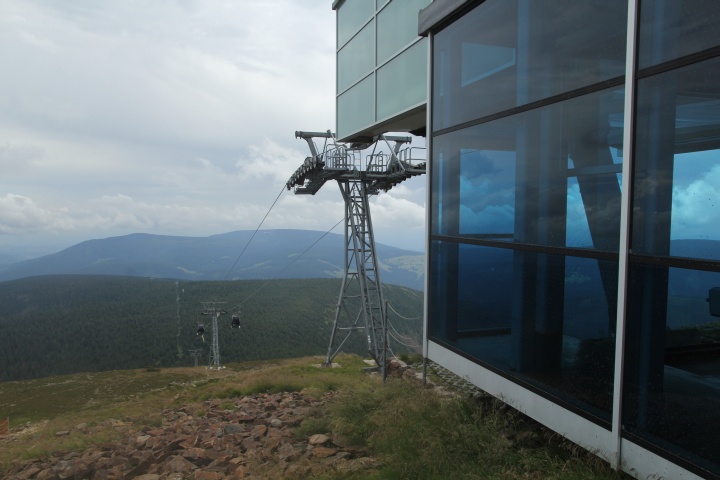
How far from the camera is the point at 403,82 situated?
8391 mm

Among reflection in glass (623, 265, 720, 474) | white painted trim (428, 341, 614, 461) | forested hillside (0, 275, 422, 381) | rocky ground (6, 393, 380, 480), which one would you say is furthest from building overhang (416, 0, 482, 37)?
forested hillside (0, 275, 422, 381)

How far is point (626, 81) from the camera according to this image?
3674mm

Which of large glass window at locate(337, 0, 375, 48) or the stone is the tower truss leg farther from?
the stone

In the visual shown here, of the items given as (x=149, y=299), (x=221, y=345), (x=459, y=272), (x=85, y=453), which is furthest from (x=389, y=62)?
(x=149, y=299)

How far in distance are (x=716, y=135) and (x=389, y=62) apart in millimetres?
6657

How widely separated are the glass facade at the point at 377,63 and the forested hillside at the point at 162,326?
223 feet

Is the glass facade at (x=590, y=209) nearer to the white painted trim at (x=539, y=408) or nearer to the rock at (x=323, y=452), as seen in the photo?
the white painted trim at (x=539, y=408)

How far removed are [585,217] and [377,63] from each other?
6534 millimetres

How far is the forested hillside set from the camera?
92.3 metres

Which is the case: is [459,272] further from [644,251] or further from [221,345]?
[221,345]

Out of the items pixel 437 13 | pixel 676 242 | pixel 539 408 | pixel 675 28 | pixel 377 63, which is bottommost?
pixel 539 408

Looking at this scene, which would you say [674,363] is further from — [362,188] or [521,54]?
[362,188]

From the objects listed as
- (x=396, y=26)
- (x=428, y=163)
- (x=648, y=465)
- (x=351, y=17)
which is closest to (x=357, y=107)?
(x=351, y=17)

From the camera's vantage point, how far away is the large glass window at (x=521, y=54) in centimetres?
402
